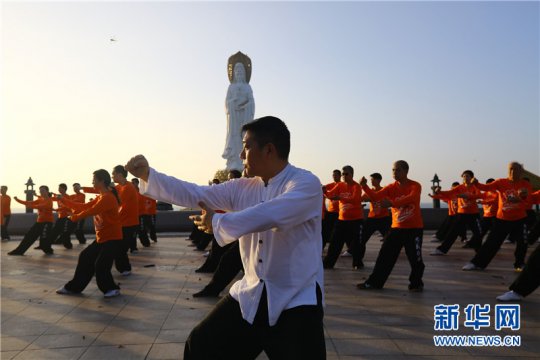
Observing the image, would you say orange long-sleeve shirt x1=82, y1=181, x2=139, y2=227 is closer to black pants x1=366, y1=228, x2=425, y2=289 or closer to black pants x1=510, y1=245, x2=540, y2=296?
black pants x1=366, y1=228, x2=425, y2=289

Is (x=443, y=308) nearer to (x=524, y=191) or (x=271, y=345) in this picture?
(x=524, y=191)

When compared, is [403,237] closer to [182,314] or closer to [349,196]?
[349,196]

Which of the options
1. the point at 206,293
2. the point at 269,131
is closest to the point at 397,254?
the point at 206,293

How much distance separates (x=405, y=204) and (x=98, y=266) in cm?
410

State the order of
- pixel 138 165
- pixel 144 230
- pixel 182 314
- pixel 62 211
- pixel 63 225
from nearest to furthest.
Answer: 1. pixel 138 165
2. pixel 182 314
3. pixel 62 211
4. pixel 63 225
5. pixel 144 230

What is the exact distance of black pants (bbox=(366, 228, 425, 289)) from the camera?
716cm

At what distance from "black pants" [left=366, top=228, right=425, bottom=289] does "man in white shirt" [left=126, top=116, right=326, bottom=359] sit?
187 inches

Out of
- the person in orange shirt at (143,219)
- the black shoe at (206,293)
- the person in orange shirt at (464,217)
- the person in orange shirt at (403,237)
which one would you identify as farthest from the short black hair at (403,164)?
the person in orange shirt at (143,219)

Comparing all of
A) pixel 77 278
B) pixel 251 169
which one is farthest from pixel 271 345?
pixel 77 278

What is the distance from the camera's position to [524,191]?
7938mm

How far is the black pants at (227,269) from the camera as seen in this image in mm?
6699

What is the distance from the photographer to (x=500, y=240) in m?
8.15

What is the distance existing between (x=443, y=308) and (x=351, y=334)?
155 centimetres

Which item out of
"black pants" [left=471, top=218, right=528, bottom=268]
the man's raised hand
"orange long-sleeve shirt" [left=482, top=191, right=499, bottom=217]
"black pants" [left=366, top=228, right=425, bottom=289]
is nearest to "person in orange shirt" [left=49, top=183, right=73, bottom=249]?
"black pants" [left=366, top=228, right=425, bottom=289]
